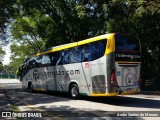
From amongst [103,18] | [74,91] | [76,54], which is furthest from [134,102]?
[103,18]

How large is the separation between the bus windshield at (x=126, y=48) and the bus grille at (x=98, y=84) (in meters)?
1.39

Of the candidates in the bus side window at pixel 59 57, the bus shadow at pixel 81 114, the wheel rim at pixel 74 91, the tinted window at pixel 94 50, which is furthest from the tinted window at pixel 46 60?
the bus shadow at pixel 81 114

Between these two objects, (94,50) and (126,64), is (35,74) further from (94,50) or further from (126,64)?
(126,64)

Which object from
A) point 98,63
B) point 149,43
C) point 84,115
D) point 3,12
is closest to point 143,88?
point 149,43

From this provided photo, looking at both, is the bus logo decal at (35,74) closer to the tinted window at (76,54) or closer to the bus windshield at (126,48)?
the tinted window at (76,54)

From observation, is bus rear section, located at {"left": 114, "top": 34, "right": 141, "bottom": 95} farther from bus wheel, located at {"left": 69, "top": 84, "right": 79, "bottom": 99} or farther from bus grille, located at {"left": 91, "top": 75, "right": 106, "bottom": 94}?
bus wheel, located at {"left": 69, "top": 84, "right": 79, "bottom": 99}

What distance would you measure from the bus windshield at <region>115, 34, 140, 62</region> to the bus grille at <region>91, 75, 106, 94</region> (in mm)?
1394

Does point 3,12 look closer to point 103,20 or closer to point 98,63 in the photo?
point 103,20

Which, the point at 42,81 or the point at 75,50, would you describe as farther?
the point at 42,81

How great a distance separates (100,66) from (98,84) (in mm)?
1026

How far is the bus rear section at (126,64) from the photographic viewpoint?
14.8 metres

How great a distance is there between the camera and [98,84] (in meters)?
15.5

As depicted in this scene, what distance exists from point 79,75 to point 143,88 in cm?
1018

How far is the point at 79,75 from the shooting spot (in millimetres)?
17438
